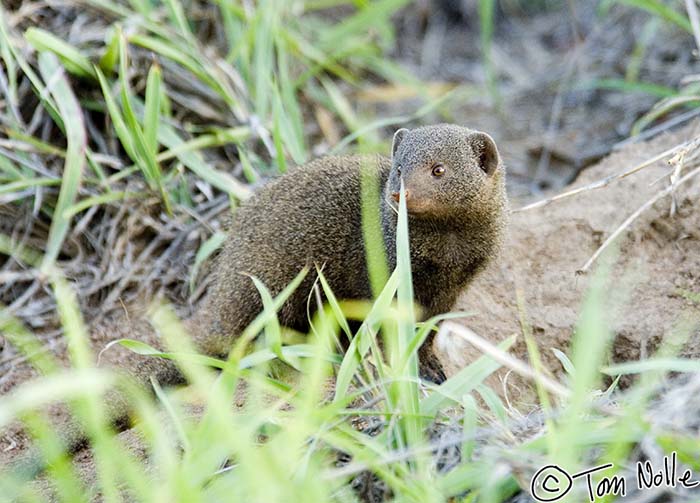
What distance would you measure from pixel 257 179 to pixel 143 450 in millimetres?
1355

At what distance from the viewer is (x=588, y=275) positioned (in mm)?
2883

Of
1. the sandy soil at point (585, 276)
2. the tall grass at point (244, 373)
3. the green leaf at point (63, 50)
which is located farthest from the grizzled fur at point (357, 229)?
→ the green leaf at point (63, 50)

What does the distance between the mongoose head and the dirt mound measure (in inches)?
16.9

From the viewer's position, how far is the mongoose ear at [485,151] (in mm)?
2461

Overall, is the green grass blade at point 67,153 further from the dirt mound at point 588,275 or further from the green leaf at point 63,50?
the dirt mound at point 588,275

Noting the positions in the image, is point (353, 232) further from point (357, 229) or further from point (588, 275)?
point (588, 275)

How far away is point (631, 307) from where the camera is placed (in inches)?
106

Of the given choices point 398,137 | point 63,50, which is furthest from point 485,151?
point 63,50

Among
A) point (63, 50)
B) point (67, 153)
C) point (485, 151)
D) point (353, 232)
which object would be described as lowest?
point (353, 232)

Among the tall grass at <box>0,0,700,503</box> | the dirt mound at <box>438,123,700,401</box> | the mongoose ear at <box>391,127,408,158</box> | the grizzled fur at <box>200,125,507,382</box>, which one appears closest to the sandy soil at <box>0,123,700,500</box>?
the dirt mound at <box>438,123,700,401</box>

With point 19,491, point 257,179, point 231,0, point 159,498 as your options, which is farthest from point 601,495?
point 231,0

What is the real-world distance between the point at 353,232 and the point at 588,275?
811 mm

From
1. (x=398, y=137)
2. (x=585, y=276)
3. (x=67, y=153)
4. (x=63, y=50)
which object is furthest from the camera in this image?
(x=63, y=50)

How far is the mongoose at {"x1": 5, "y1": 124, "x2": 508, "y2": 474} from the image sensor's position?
2420mm
